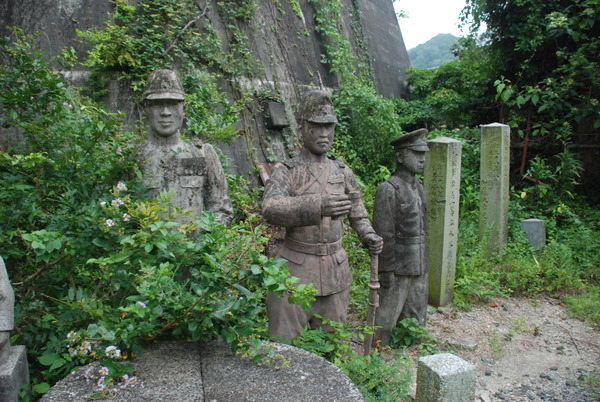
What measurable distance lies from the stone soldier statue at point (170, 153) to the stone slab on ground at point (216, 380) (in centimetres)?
114

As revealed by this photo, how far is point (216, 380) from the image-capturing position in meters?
2.07

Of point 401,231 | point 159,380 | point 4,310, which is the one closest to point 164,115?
point 4,310

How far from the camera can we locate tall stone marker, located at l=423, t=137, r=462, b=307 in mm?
4867

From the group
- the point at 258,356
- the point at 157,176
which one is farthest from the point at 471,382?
the point at 157,176

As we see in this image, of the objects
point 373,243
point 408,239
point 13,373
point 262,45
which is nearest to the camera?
point 13,373

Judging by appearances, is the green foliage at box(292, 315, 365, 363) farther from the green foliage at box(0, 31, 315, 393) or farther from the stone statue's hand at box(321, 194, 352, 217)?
the stone statue's hand at box(321, 194, 352, 217)

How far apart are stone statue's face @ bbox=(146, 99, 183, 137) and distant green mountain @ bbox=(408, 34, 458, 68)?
118 feet

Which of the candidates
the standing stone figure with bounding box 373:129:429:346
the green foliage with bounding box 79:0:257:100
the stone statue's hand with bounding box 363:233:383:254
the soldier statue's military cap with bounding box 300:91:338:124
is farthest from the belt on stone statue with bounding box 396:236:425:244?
the green foliage with bounding box 79:0:257:100

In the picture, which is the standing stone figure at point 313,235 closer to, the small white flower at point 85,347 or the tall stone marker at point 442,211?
the small white flower at point 85,347

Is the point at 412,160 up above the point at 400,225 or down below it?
above

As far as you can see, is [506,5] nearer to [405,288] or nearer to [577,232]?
[577,232]

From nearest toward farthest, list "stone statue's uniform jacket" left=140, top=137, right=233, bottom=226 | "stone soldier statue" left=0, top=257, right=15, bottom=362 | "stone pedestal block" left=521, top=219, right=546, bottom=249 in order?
"stone soldier statue" left=0, top=257, right=15, bottom=362
"stone statue's uniform jacket" left=140, top=137, right=233, bottom=226
"stone pedestal block" left=521, top=219, right=546, bottom=249

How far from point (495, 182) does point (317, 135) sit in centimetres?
413

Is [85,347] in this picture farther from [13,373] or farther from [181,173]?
[181,173]
